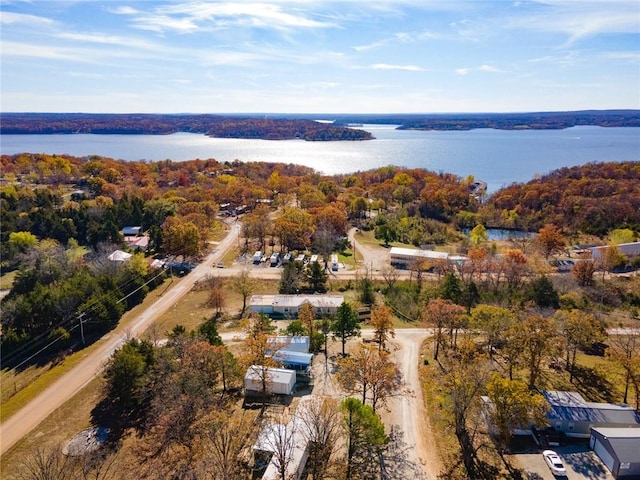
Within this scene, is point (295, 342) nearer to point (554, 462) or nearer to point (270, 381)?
point (270, 381)

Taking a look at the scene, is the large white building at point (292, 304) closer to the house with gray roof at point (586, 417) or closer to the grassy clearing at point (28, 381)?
the grassy clearing at point (28, 381)

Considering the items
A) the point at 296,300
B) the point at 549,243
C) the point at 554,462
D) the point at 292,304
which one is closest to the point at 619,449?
the point at 554,462

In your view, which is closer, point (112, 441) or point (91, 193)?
point (112, 441)

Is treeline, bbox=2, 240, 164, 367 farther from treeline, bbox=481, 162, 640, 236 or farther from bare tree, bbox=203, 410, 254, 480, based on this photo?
treeline, bbox=481, 162, 640, 236

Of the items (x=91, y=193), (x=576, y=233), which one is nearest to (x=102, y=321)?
(x=91, y=193)

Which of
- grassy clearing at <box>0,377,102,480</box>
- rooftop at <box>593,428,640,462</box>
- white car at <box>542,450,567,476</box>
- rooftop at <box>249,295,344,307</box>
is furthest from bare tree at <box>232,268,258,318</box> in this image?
rooftop at <box>593,428,640,462</box>

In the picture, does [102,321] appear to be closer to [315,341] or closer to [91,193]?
[315,341]
